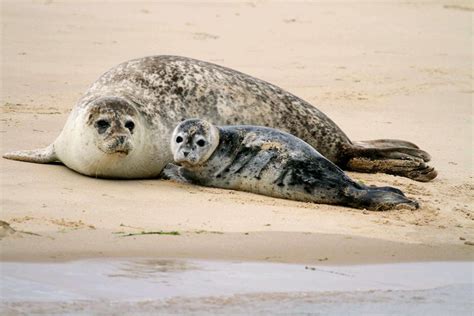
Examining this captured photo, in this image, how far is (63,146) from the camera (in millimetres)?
7426

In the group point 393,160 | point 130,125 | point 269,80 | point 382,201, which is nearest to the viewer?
point 382,201

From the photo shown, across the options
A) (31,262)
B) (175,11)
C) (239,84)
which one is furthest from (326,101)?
(31,262)

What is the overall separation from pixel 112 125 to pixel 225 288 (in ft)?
6.96

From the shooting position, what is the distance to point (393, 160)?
8047 mm

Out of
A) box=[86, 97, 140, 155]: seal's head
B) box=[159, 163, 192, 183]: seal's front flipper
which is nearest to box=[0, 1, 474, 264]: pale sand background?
box=[159, 163, 192, 183]: seal's front flipper

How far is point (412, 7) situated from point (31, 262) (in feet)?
31.1

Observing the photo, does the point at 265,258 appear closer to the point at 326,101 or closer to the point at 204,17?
the point at 326,101

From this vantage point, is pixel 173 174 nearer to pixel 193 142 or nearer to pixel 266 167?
pixel 193 142

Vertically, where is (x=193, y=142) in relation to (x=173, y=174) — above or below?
above

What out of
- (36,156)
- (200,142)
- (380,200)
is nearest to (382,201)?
(380,200)

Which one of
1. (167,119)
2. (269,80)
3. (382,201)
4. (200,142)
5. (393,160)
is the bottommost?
(382,201)

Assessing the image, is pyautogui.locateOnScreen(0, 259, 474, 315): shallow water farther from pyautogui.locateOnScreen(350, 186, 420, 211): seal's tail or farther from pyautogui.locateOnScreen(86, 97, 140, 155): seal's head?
pyautogui.locateOnScreen(86, 97, 140, 155): seal's head

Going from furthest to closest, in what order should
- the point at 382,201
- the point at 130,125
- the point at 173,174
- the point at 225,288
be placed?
the point at 173,174 → the point at 130,125 → the point at 382,201 → the point at 225,288

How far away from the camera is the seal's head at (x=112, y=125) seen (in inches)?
281
